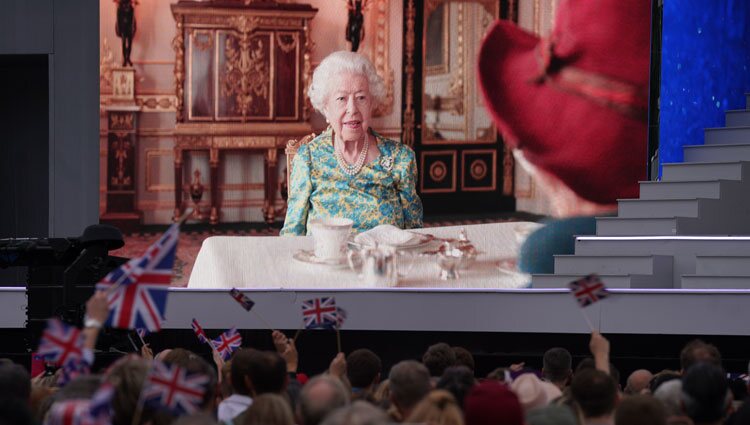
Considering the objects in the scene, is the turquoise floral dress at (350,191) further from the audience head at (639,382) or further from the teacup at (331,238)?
the audience head at (639,382)

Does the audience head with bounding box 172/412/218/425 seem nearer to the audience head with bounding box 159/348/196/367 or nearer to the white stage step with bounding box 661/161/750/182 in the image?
the audience head with bounding box 159/348/196/367

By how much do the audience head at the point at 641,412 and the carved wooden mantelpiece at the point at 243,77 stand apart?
197 inches

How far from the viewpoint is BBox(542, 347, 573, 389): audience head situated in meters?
4.99

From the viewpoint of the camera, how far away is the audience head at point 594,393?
383 centimetres

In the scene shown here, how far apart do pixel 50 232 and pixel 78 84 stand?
980mm

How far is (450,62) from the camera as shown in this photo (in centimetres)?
846

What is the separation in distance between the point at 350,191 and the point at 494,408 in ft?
14.6

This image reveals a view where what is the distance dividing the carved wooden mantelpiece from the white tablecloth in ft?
3.33

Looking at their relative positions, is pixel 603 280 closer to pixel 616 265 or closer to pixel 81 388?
pixel 616 265

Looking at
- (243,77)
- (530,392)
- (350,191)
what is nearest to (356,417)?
(530,392)

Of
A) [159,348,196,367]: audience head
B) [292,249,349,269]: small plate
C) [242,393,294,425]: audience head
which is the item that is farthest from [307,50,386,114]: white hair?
[242,393,294,425]: audience head

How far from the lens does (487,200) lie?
8.60m

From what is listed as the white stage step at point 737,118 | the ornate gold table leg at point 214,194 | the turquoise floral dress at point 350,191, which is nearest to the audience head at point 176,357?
the turquoise floral dress at point 350,191

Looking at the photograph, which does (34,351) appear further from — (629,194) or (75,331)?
(629,194)
